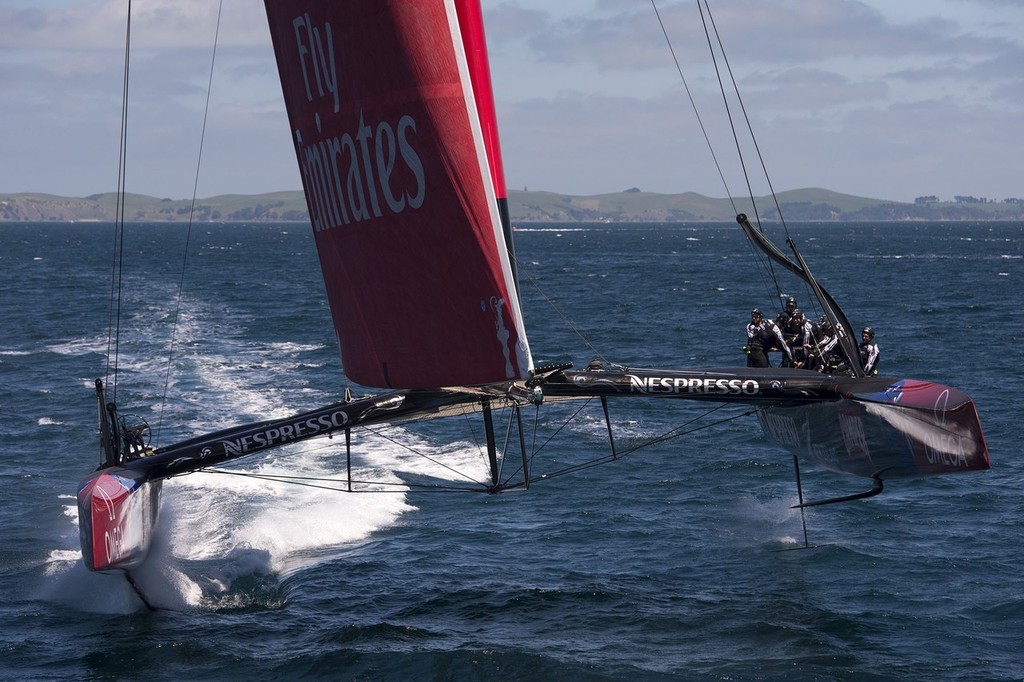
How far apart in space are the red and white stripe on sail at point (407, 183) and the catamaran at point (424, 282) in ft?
0.05

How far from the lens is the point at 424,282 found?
1270cm

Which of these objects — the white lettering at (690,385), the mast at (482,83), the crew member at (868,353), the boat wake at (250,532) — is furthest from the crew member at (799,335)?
the boat wake at (250,532)

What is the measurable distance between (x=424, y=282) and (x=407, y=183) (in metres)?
1.03

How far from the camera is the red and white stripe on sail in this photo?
1219 cm

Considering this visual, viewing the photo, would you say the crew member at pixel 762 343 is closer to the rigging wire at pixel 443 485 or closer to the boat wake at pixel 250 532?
the rigging wire at pixel 443 485

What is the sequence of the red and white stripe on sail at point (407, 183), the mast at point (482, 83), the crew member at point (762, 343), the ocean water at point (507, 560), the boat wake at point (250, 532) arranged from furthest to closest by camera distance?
1. the crew member at point (762, 343)
2. the boat wake at point (250, 532)
3. the ocean water at point (507, 560)
4. the mast at point (482, 83)
5. the red and white stripe on sail at point (407, 183)

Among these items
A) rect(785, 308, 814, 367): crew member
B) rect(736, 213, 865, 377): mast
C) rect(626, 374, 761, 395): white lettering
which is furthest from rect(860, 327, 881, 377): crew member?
rect(626, 374, 761, 395): white lettering

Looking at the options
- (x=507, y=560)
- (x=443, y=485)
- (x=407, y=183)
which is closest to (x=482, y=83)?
(x=407, y=183)

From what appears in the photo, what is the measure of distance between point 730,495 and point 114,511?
10.9 m

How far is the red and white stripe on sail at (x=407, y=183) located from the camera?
40.0ft

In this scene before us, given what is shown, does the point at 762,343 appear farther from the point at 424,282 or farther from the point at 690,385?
the point at 424,282

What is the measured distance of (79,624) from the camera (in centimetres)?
1491

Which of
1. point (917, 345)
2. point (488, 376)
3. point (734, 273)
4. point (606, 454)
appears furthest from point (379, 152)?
point (734, 273)

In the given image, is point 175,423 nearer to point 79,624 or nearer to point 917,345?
point 79,624
